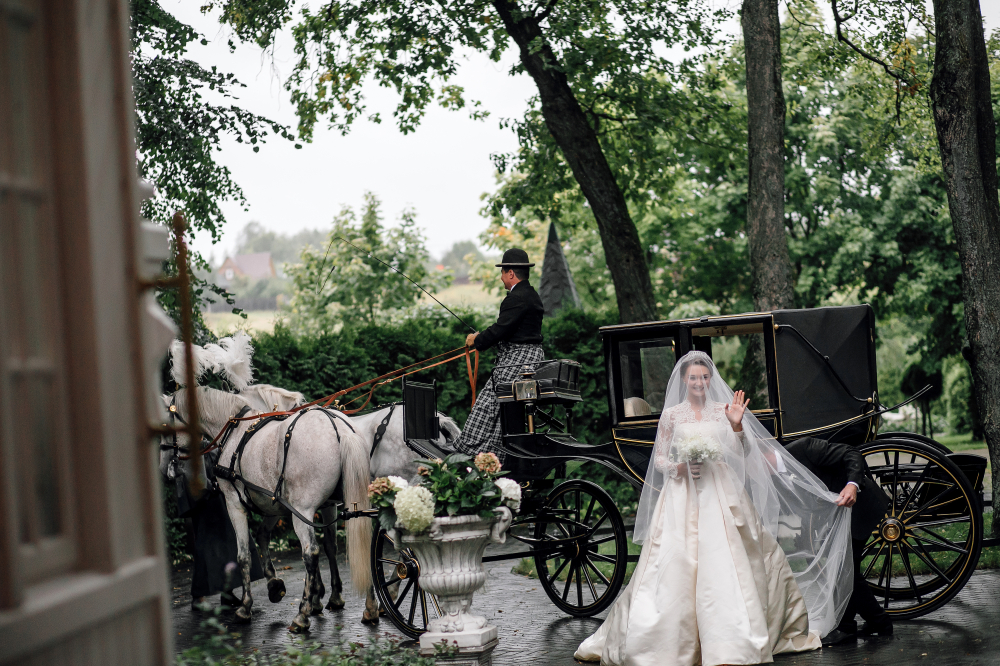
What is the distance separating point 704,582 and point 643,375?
2012mm

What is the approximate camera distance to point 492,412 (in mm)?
7449

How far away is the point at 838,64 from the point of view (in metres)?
13.2

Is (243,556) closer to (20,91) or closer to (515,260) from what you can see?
(515,260)

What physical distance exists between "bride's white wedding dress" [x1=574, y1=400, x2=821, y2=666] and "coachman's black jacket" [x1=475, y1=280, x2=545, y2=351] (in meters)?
1.58

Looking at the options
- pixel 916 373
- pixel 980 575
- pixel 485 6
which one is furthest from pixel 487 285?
pixel 980 575

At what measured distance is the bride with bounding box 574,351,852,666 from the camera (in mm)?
5719

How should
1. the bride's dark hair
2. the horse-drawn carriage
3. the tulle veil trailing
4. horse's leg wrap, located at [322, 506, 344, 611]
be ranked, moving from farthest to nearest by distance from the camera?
1. horse's leg wrap, located at [322, 506, 344, 611]
2. the horse-drawn carriage
3. the bride's dark hair
4. the tulle veil trailing

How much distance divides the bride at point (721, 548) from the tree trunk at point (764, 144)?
4.08 m

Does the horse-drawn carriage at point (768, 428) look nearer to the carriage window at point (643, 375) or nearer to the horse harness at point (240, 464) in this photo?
the carriage window at point (643, 375)

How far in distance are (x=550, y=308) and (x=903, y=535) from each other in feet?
29.6

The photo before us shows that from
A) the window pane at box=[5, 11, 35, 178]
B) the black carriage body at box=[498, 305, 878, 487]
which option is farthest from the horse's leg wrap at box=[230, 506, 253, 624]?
the window pane at box=[5, 11, 35, 178]

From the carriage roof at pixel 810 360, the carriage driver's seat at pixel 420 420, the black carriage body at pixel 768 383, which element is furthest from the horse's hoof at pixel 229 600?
the carriage roof at pixel 810 360

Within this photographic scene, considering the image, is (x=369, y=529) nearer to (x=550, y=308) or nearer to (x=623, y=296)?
(x=623, y=296)

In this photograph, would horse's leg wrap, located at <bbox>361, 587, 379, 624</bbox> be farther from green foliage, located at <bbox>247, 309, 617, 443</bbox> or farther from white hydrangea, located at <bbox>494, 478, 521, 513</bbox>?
green foliage, located at <bbox>247, 309, 617, 443</bbox>
